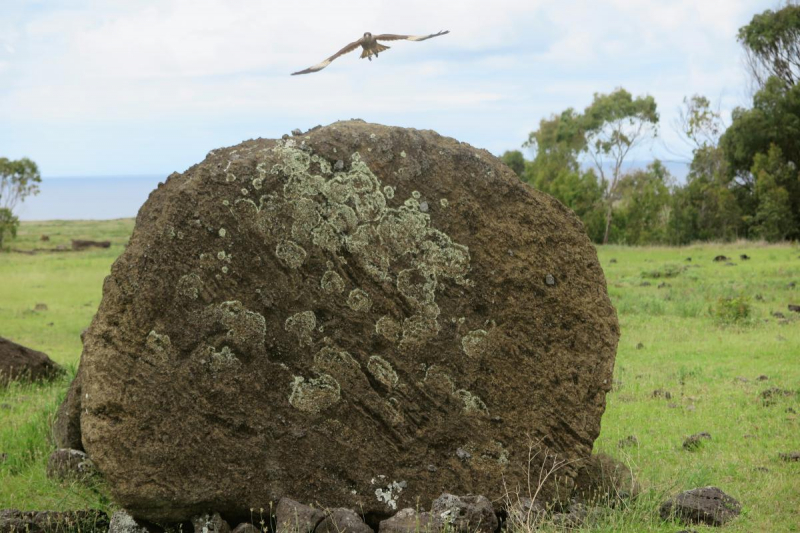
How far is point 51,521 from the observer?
6.07m

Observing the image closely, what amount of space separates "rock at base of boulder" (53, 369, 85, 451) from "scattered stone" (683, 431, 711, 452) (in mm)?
6090

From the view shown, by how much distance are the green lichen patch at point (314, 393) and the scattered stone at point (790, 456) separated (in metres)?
4.78

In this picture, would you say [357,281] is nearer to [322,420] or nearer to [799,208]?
[322,420]

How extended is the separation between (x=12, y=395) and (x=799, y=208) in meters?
42.5

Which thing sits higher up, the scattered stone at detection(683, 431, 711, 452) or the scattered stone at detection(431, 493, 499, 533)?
the scattered stone at detection(431, 493, 499, 533)

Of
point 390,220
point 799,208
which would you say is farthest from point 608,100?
point 390,220

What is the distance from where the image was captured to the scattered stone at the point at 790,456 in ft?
26.1

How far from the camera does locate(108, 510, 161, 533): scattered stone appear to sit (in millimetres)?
6027

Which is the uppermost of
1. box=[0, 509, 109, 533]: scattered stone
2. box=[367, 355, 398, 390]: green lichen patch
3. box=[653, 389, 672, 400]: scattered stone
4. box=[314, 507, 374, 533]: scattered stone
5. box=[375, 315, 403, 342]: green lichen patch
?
box=[375, 315, 403, 342]: green lichen patch

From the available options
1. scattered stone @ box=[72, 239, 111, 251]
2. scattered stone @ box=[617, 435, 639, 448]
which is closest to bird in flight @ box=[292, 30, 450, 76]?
scattered stone @ box=[617, 435, 639, 448]

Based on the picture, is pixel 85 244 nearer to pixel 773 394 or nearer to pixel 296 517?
pixel 773 394

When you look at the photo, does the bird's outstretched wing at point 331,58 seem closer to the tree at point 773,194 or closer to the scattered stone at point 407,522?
the scattered stone at point 407,522

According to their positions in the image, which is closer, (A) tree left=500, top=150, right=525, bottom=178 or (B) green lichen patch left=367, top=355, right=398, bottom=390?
(B) green lichen patch left=367, top=355, right=398, bottom=390

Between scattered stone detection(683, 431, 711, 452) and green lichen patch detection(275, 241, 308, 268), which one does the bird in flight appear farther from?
scattered stone detection(683, 431, 711, 452)
